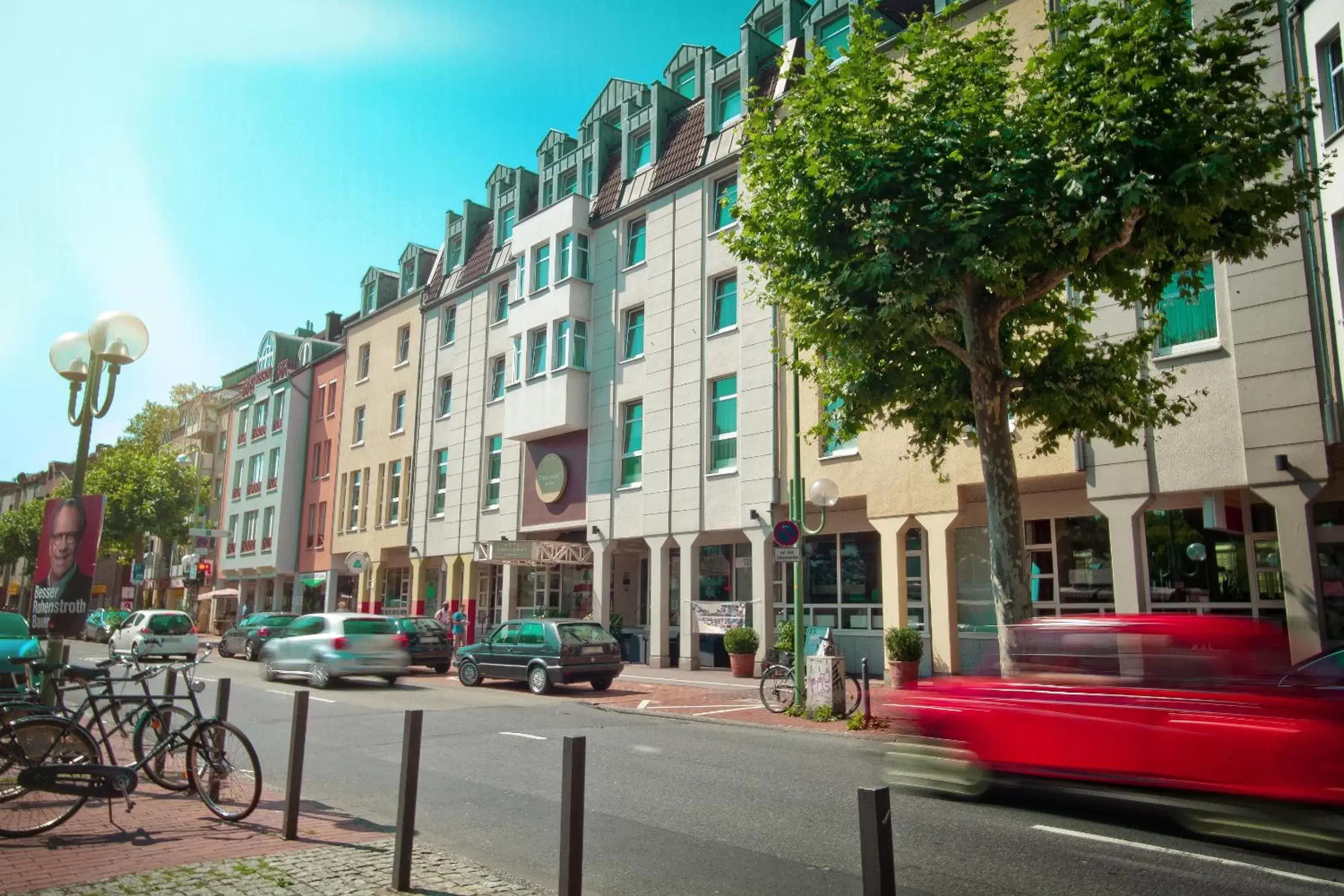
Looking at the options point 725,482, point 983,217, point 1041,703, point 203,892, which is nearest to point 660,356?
point 725,482

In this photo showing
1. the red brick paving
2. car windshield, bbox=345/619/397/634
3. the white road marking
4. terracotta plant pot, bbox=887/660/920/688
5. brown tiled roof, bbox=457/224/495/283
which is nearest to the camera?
the red brick paving

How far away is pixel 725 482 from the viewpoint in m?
23.8

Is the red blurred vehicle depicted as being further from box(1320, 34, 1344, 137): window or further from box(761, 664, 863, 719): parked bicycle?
box(1320, 34, 1344, 137): window

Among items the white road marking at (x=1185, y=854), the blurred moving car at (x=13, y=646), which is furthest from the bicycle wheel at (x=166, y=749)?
the white road marking at (x=1185, y=854)

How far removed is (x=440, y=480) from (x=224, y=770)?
2902cm

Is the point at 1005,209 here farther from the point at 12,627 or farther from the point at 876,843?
the point at 12,627

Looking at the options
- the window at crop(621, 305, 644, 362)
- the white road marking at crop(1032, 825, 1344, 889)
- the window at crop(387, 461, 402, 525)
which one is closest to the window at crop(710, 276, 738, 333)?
the window at crop(621, 305, 644, 362)

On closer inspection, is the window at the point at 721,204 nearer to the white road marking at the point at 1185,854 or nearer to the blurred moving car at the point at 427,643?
the blurred moving car at the point at 427,643

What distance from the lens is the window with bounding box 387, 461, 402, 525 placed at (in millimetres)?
37375

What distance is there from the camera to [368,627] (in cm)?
2011

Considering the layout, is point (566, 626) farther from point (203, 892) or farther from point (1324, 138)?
point (1324, 138)

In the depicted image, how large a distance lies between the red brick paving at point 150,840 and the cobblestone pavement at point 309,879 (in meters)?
0.20

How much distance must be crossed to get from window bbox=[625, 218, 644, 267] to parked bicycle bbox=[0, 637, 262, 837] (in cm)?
2222

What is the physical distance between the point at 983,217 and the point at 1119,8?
3009 millimetres
